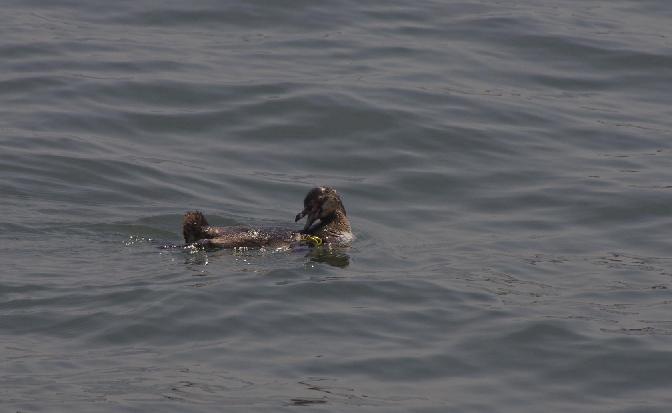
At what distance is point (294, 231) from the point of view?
1384 centimetres

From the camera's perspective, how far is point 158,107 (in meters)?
18.8

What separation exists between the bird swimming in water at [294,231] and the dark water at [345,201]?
0.19 meters

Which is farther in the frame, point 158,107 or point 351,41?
point 351,41

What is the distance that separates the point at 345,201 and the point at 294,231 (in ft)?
6.92

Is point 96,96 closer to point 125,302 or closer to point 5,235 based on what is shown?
point 5,235

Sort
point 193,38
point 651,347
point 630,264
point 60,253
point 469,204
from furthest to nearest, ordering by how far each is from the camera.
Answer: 1. point 193,38
2. point 469,204
3. point 630,264
4. point 60,253
5. point 651,347

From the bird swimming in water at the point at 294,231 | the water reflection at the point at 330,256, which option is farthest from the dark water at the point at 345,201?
the bird swimming in water at the point at 294,231

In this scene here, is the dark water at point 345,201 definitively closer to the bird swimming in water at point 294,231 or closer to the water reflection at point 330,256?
the water reflection at point 330,256

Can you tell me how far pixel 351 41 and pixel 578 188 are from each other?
675cm

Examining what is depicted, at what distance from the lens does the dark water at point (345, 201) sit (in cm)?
1051

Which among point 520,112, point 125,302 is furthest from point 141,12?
point 125,302

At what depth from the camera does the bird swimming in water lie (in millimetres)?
13047

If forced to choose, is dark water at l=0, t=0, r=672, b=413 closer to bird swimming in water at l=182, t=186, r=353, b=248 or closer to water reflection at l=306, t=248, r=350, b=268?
water reflection at l=306, t=248, r=350, b=268

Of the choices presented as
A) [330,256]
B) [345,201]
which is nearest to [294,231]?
[330,256]
